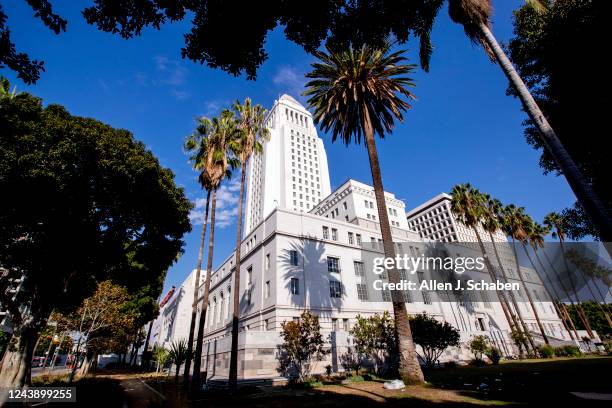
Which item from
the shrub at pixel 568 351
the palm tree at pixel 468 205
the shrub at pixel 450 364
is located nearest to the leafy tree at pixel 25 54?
the shrub at pixel 450 364

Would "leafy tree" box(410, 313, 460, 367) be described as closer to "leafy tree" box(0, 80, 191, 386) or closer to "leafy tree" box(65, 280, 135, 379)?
"leafy tree" box(0, 80, 191, 386)

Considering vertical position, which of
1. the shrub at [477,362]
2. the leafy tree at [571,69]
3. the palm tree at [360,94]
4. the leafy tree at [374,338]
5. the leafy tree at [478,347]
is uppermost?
the palm tree at [360,94]

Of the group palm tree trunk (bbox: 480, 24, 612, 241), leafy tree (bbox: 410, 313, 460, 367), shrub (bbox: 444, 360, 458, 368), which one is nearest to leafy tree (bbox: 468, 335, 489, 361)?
shrub (bbox: 444, 360, 458, 368)

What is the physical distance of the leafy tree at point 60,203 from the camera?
13.9 m

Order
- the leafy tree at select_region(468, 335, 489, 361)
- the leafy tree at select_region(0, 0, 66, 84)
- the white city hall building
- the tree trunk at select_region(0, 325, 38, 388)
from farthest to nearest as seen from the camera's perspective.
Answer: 1. the leafy tree at select_region(468, 335, 489, 361)
2. the white city hall building
3. the tree trunk at select_region(0, 325, 38, 388)
4. the leafy tree at select_region(0, 0, 66, 84)

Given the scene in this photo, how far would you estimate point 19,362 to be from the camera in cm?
1391

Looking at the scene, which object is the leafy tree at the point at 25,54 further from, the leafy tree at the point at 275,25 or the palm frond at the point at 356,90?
the palm frond at the point at 356,90

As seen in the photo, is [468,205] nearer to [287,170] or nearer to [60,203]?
[60,203]

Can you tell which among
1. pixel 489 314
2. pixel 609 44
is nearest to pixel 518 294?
pixel 489 314

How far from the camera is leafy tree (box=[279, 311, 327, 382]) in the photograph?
20.6 meters

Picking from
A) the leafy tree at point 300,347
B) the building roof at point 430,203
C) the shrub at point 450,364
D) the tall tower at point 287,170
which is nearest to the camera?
the leafy tree at point 300,347

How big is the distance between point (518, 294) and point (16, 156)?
8626 cm

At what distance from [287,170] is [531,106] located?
74.6 metres

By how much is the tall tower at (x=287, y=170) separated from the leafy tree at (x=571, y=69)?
210ft
